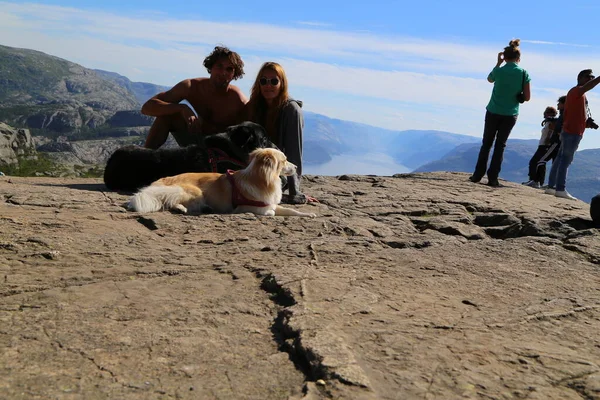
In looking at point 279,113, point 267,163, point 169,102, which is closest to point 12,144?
point 169,102

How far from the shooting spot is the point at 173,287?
3344 millimetres

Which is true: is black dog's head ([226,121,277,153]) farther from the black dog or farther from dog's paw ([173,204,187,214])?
dog's paw ([173,204,187,214])

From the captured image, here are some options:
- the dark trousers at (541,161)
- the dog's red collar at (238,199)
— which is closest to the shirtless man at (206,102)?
the dog's red collar at (238,199)

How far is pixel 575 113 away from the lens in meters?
9.54

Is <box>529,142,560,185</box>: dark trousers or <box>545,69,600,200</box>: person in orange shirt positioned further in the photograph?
<box>529,142,560,185</box>: dark trousers

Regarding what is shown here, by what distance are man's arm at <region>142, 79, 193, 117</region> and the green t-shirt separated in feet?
19.7

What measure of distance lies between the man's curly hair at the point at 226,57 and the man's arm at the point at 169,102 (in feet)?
1.41

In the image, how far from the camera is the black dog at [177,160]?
6.72m

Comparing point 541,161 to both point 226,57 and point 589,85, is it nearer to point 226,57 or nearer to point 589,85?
point 589,85

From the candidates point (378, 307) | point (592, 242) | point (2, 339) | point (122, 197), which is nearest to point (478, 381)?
point (378, 307)

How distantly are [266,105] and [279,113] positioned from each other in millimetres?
307

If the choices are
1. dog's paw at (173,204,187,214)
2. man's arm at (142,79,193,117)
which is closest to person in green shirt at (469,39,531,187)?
man's arm at (142,79,193,117)

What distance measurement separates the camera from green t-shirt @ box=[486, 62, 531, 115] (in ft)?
31.7

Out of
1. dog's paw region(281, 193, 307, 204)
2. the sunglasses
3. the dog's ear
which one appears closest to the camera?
the dog's ear
